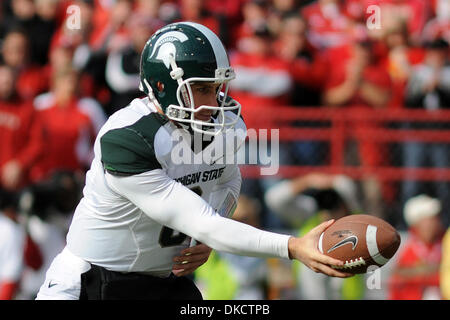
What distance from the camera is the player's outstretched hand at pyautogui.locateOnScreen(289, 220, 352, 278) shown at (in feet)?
11.4

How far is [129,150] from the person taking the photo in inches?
145

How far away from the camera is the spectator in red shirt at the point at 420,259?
712 cm

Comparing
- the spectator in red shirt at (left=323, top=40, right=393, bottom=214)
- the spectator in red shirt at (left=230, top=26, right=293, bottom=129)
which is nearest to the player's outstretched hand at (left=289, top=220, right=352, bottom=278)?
the spectator in red shirt at (left=323, top=40, right=393, bottom=214)

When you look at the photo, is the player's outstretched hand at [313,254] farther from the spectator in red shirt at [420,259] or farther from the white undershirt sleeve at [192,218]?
the spectator in red shirt at [420,259]

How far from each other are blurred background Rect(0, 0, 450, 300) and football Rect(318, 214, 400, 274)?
272 cm

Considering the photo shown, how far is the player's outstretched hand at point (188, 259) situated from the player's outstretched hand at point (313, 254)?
0.64 meters

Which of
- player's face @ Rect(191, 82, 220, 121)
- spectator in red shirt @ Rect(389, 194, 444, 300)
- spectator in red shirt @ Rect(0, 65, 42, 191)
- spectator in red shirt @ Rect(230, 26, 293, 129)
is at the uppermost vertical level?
spectator in red shirt @ Rect(230, 26, 293, 129)

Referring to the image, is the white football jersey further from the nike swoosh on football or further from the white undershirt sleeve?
the nike swoosh on football

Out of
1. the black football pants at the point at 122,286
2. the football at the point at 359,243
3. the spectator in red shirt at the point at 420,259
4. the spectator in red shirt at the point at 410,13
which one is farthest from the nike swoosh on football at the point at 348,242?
the spectator in red shirt at the point at 410,13

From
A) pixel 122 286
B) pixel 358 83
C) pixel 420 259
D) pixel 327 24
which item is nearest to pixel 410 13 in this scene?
pixel 327 24

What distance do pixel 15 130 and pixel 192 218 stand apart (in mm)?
4675
